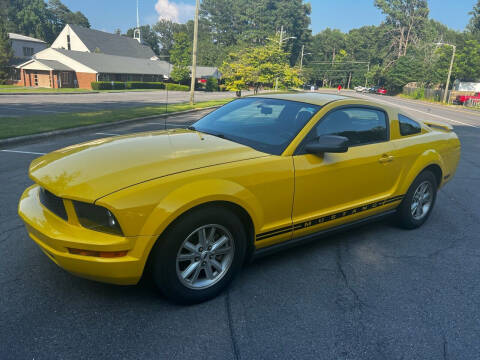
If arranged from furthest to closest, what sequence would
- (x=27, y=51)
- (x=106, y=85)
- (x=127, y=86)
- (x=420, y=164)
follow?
(x=27, y=51), (x=127, y=86), (x=106, y=85), (x=420, y=164)

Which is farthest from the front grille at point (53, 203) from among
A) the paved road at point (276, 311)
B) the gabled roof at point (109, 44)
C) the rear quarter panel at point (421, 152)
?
the gabled roof at point (109, 44)

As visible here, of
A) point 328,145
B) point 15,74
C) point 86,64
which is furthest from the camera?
point 86,64

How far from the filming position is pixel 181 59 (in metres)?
60.8

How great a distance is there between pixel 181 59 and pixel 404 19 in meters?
66.5

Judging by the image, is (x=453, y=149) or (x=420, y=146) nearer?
(x=420, y=146)

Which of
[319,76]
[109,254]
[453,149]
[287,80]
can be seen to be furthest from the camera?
[319,76]

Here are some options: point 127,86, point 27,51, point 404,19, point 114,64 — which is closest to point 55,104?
point 127,86

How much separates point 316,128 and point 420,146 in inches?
67.5

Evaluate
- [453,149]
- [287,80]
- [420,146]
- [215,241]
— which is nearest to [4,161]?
[215,241]

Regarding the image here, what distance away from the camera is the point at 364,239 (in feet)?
14.6

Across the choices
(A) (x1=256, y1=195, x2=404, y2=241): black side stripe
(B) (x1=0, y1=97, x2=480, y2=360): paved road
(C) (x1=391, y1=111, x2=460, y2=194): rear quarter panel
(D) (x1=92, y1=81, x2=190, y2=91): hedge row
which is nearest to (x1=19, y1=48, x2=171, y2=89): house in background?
(D) (x1=92, y1=81, x2=190, y2=91): hedge row

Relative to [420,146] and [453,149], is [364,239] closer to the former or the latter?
[420,146]

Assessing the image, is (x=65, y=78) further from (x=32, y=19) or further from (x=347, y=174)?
(x=32, y=19)

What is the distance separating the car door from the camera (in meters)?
3.42
